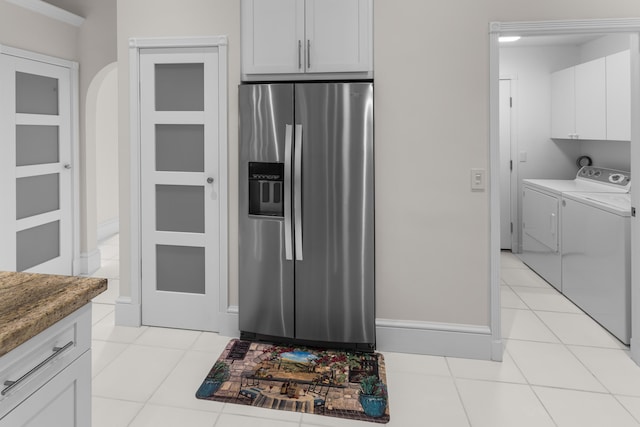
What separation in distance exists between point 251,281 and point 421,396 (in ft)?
4.32

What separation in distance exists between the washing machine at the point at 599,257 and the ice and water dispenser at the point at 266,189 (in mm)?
2399

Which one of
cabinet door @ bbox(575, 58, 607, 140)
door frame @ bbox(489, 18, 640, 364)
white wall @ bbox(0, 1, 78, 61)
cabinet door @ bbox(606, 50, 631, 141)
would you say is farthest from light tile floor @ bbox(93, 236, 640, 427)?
white wall @ bbox(0, 1, 78, 61)

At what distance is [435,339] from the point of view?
9.57ft

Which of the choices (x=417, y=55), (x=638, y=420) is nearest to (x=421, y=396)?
(x=638, y=420)

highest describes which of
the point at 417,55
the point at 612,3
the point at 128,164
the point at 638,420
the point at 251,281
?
the point at 612,3

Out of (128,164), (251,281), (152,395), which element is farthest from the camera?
(128,164)

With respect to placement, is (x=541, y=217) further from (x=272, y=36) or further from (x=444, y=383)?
(x=272, y=36)

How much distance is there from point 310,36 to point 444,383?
233 cm

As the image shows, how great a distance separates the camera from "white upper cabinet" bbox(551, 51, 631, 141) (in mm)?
3889

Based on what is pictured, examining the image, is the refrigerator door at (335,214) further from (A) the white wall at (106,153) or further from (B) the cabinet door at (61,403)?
(A) the white wall at (106,153)

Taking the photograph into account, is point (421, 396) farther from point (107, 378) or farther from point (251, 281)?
point (107, 378)

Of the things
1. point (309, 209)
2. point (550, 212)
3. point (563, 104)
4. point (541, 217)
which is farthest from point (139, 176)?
point (563, 104)

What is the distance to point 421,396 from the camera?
7.91 ft

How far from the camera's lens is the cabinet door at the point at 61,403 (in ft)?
3.56
